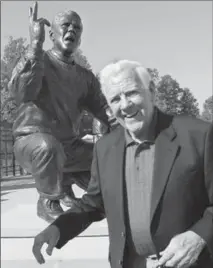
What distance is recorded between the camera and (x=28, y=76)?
370cm

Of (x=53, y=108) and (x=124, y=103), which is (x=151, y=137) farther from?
(x=53, y=108)

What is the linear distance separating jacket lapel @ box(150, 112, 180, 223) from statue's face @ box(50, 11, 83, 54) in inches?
98.4

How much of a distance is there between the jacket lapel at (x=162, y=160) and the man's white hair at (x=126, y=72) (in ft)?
0.57

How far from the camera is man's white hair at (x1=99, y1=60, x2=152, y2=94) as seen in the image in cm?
158

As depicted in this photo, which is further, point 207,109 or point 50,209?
point 207,109

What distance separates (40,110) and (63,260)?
1199 millimetres

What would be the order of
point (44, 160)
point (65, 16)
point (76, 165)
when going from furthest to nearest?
point (76, 165) < point (65, 16) < point (44, 160)

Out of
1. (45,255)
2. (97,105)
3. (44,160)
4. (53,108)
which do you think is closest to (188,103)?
(97,105)

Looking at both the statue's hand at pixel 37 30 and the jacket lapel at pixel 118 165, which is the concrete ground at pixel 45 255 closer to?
the statue's hand at pixel 37 30

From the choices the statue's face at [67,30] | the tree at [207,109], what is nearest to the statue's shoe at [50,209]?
the statue's face at [67,30]

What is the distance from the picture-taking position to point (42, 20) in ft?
12.1

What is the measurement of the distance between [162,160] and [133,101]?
0.70 feet

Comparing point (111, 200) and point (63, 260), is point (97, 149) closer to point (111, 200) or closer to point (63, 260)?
point (111, 200)

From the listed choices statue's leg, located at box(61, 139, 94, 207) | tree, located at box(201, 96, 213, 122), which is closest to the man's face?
statue's leg, located at box(61, 139, 94, 207)
